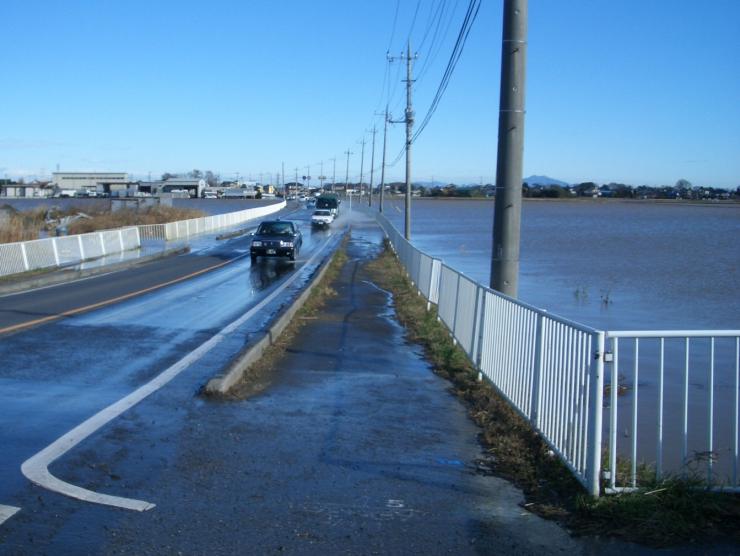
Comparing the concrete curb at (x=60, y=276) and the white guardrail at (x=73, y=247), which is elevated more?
the white guardrail at (x=73, y=247)

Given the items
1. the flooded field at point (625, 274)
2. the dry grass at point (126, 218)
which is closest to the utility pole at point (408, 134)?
the flooded field at point (625, 274)

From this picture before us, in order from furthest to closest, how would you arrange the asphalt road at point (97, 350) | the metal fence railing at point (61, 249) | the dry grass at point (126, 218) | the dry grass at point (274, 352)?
1. the dry grass at point (126, 218)
2. the metal fence railing at point (61, 249)
3. the dry grass at point (274, 352)
4. the asphalt road at point (97, 350)

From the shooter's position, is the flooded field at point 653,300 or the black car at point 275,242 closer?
the flooded field at point 653,300

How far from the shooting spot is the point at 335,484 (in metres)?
6.18

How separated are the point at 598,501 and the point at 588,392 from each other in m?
0.81

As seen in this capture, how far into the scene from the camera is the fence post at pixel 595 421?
18.9ft

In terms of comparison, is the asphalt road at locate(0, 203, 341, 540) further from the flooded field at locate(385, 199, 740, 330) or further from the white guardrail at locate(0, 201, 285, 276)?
the flooded field at locate(385, 199, 740, 330)

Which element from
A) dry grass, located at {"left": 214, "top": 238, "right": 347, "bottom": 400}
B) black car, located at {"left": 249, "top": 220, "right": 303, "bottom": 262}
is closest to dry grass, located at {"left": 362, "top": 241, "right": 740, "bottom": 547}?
dry grass, located at {"left": 214, "top": 238, "right": 347, "bottom": 400}

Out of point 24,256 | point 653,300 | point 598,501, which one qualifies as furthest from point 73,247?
point 598,501

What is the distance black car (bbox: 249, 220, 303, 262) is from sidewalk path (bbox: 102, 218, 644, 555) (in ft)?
80.1

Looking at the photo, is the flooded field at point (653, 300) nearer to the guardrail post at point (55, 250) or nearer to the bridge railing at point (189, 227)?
the bridge railing at point (189, 227)

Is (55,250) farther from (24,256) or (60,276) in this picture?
(60,276)

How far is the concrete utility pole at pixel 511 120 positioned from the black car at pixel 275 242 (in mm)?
24443

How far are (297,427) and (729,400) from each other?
7.15m
